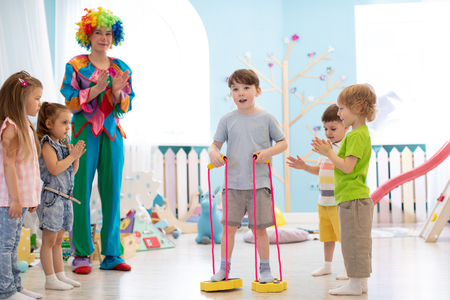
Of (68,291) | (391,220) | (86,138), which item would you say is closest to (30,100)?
(86,138)

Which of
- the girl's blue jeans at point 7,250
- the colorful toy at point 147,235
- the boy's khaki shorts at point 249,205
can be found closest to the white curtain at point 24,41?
the colorful toy at point 147,235

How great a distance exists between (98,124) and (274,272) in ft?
4.22

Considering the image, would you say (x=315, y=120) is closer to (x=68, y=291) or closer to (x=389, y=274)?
(x=389, y=274)

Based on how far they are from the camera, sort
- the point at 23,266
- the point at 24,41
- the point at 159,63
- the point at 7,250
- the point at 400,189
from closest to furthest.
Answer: the point at 7,250
the point at 23,266
the point at 24,41
the point at 400,189
the point at 159,63

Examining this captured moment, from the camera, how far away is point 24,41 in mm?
2984

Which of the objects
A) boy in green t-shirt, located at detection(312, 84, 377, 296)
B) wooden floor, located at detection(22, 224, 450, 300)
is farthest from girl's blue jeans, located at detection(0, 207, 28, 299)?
boy in green t-shirt, located at detection(312, 84, 377, 296)

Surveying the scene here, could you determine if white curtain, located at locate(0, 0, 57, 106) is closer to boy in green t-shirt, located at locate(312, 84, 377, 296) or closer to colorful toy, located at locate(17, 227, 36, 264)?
colorful toy, located at locate(17, 227, 36, 264)

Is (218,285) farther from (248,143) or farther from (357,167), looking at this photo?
(357,167)

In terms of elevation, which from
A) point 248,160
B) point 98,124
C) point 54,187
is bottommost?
point 54,187

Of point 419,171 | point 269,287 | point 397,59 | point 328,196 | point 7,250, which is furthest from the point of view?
point 397,59

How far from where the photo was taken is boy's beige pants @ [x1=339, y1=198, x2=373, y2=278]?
1.66m

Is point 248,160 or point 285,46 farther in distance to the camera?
point 285,46

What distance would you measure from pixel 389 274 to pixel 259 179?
88 centimetres

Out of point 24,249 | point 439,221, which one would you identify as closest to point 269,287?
point 24,249
